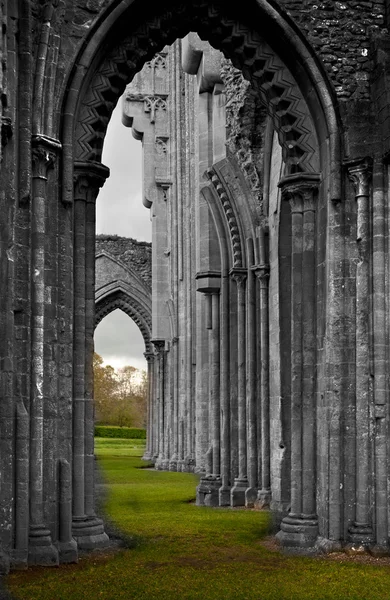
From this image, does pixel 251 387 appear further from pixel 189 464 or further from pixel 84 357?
pixel 189 464

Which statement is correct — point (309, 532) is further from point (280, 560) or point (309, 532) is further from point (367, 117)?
point (367, 117)

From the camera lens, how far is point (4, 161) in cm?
902

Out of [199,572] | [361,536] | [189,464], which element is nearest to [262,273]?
[361,536]

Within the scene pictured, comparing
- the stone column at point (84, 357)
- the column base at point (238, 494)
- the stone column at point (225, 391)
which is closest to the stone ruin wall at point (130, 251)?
the stone column at point (225, 391)

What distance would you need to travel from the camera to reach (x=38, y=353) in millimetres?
9500

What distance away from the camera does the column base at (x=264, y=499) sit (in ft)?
49.4

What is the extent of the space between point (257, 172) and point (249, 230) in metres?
0.95

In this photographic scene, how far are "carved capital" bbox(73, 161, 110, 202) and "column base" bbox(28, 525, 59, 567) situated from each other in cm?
367

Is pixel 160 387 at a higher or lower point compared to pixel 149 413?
higher

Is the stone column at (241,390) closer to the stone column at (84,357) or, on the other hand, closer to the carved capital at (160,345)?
the stone column at (84,357)

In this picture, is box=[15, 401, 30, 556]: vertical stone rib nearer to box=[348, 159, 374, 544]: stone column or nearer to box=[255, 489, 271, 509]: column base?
box=[348, 159, 374, 544]: stone column

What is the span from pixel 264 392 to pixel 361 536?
5.37 metres

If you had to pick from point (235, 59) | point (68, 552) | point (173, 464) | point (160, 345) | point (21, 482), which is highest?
point (235, 59)

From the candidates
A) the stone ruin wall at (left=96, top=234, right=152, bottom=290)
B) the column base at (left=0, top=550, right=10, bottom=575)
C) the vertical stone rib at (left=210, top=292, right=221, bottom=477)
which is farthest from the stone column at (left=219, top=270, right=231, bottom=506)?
the stone ruin wall at (left=96, top=234, right=152, bottom=290)
